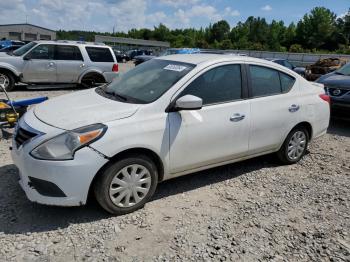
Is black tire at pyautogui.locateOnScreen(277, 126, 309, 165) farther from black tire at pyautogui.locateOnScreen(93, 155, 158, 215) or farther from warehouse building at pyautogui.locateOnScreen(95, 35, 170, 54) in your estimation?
warehouse building at pyautogui.locateOnScreen(95, 35, 170, 54)

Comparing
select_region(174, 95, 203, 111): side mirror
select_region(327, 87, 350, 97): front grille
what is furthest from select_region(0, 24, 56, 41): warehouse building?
select_region(174, 95, 203, 111): side mirror

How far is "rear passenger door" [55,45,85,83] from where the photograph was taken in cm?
1162

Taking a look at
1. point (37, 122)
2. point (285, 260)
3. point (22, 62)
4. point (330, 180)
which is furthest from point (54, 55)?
point (285, 260)

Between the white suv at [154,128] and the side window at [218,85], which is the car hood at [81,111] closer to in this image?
the white suv at [154,128]

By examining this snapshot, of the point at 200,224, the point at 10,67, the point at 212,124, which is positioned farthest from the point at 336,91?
the point at 10,67

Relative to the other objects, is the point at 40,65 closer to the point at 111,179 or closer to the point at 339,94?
the point at 339,94

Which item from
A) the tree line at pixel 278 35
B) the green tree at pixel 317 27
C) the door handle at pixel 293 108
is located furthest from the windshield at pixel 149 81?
the green tree at pixel 317 27

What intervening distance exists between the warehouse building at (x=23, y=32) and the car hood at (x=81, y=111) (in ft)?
255

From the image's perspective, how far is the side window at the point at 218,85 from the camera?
406 centimetres

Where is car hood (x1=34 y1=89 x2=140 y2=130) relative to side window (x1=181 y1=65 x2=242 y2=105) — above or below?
below

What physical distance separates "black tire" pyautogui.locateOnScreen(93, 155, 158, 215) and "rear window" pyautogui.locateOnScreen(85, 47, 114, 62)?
9257mm

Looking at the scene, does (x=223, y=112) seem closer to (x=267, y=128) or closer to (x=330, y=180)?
(x=267, y=128)

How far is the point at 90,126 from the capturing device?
337 cm

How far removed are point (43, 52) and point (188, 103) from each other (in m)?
9.19
